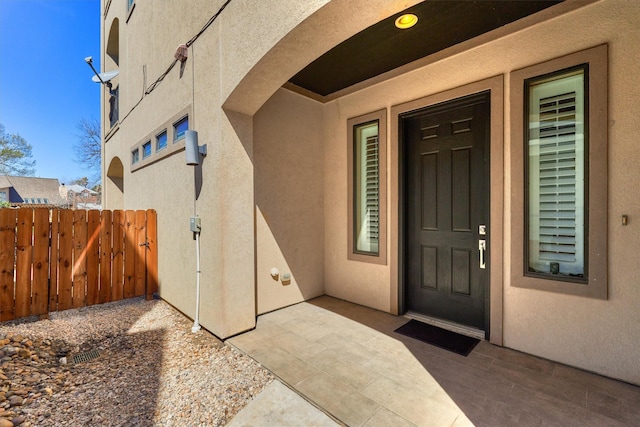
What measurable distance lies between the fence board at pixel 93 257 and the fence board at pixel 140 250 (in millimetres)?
530

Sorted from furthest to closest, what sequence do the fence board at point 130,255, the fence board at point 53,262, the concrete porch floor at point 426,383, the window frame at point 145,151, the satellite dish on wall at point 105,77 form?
1. the satellite dish on wall at point 105,77
2. the window frame at point 145,151
3. the fence board at point 130,255
4. the fence board at point 53,262
5. the concrete porch floor at point 426,383

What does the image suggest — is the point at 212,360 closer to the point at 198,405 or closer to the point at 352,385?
the point at 198,405

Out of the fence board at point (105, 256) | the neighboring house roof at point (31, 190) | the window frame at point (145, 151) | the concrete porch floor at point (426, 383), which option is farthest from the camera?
the neighboring house roof at point (31, 190)

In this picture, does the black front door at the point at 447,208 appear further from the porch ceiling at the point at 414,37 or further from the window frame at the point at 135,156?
the window frame at the point at 135,156

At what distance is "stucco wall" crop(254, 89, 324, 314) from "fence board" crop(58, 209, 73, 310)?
280 cm

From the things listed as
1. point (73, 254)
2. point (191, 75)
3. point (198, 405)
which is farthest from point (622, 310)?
point (73, 254)

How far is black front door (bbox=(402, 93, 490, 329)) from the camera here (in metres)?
3.21

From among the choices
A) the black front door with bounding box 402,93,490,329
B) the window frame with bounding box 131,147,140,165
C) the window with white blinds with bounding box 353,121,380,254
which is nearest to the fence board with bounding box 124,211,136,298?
the window frame with bounding box 131,147,140,165

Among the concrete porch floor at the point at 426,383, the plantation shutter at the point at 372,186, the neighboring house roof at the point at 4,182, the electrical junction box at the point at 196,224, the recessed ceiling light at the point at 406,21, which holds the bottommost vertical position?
the concrete porch floor at the point at 426,383

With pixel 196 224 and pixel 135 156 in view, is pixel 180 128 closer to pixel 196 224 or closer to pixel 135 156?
pixel 196 224

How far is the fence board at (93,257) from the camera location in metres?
4.17

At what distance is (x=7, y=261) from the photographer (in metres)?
3.52

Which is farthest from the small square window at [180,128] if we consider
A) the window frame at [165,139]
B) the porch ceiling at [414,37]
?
the porch ceiling at [414,37]

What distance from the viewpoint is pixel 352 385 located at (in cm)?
228
